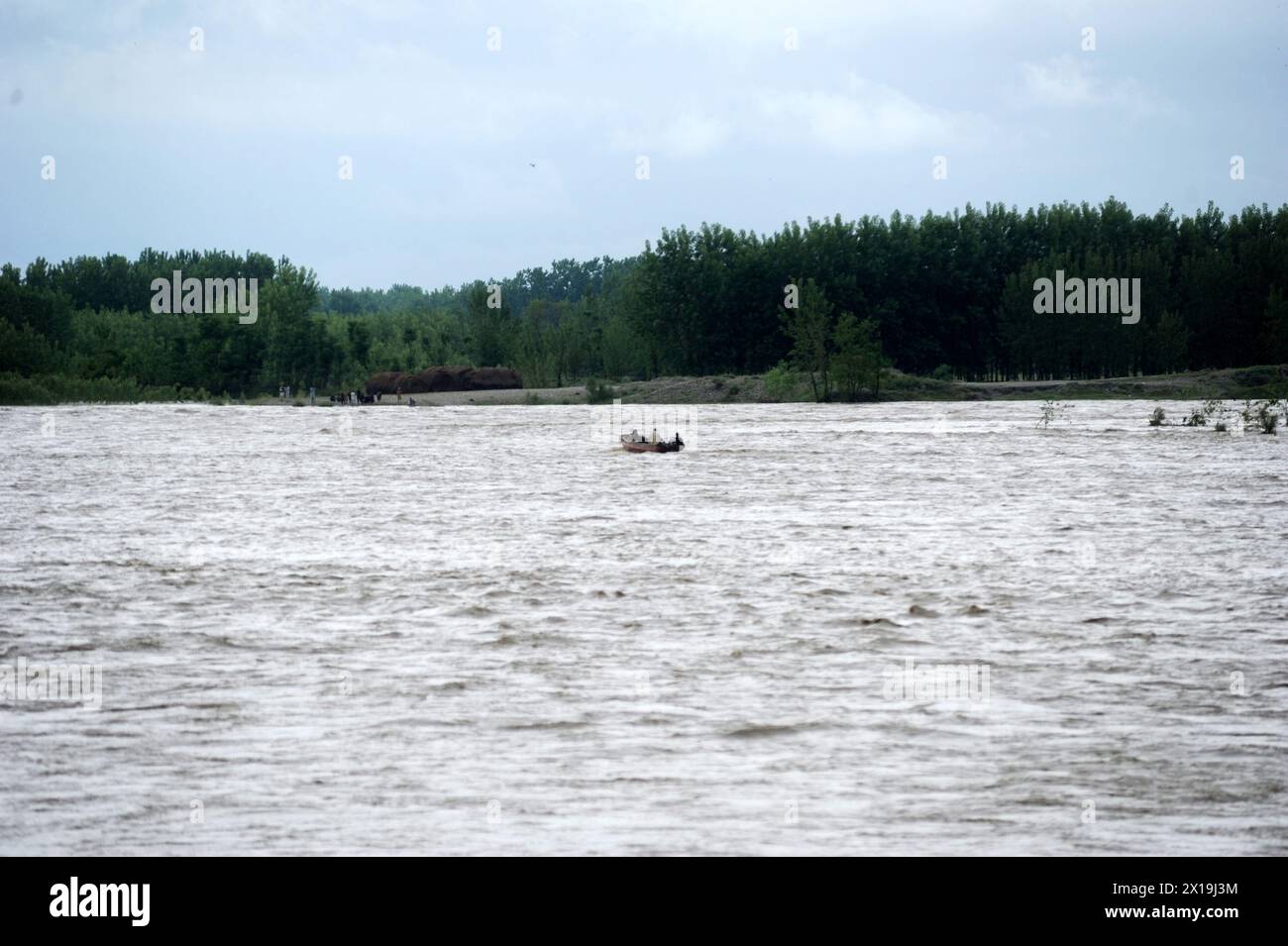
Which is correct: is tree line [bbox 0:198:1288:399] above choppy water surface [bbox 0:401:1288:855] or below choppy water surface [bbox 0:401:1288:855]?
above

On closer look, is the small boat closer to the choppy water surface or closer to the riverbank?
the choppy water surface

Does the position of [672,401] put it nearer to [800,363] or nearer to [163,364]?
[800,363]

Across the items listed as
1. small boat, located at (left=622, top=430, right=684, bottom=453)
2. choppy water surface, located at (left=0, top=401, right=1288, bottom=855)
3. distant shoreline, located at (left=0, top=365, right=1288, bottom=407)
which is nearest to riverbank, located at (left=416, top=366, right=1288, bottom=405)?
distant shoreline, located at (left=0, top=365, right=1288, bottom=407)

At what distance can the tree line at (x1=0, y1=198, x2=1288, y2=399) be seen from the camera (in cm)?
11375

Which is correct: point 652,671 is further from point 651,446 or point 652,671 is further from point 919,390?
point 919,390

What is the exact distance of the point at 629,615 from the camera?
1931 centimetres

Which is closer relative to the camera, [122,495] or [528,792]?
[528,792]

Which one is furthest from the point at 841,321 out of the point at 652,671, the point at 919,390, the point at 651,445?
the point at 652,671

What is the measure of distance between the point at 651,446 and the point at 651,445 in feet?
0.33

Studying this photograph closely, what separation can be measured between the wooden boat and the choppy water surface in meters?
18.0
